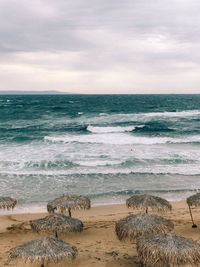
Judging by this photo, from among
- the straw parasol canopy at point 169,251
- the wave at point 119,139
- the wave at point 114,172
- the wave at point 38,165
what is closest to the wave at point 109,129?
the wave at point 119,139

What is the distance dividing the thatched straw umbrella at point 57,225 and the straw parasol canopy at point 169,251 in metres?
3.13

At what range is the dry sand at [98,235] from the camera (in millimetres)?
9836

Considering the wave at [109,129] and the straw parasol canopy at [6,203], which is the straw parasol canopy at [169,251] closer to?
the straw parasol canopy at [6,203]

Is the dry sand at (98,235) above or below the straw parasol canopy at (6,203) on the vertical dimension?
below

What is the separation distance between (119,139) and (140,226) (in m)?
23.8

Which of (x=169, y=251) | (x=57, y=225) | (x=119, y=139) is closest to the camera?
(x=169, y=251)

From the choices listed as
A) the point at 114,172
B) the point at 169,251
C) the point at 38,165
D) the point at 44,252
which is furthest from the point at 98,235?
the point at 38,165

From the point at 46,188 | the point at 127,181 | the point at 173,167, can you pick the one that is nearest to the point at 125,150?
the point at 173,167

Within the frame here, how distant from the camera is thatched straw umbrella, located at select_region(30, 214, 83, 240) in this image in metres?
10.1

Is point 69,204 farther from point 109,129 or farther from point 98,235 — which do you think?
point 109,129

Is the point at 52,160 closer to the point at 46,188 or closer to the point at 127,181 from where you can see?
the point at 46,188

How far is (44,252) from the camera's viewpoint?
778 cm

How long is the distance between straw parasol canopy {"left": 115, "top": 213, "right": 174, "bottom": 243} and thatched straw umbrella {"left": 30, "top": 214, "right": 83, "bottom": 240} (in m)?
1.73

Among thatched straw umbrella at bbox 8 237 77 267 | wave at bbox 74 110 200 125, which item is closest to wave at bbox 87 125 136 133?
wave at bbox 74 110 200 125
